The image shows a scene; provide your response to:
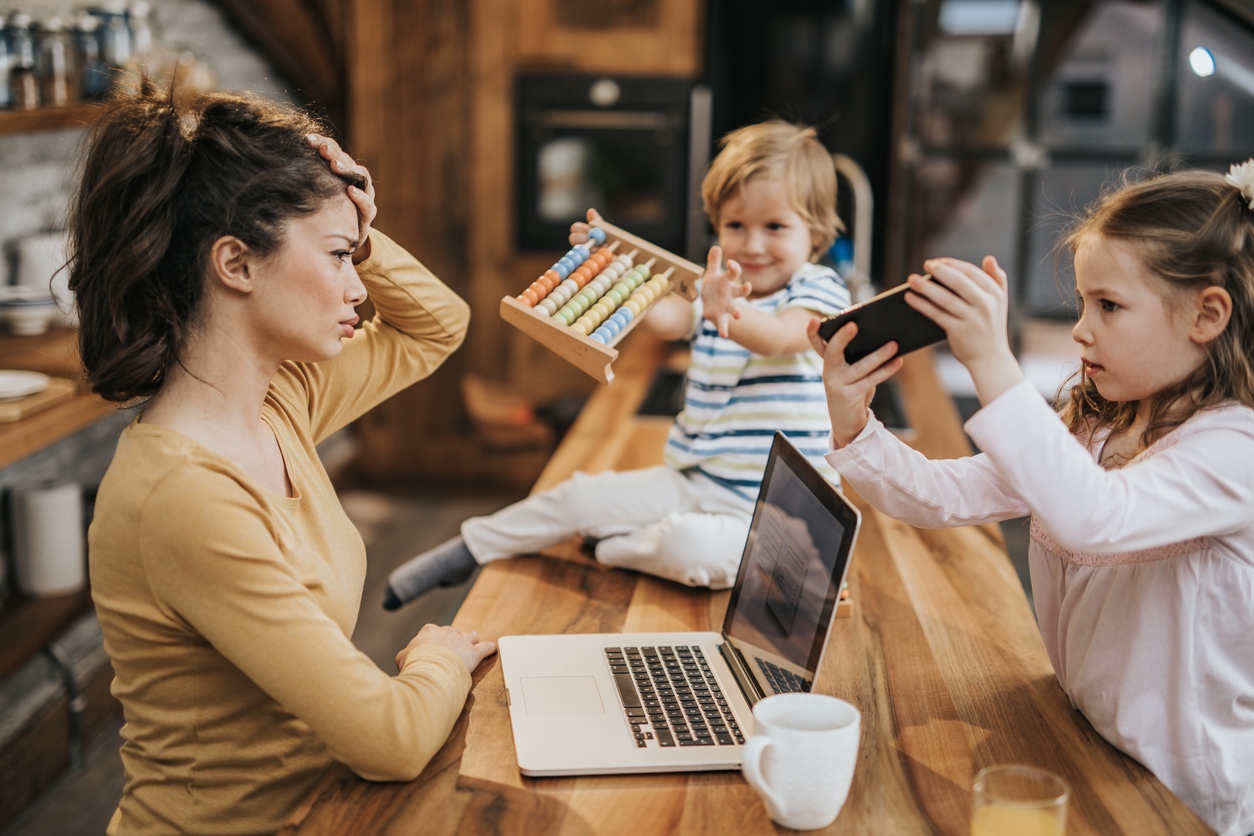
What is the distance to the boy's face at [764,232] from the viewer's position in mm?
1830

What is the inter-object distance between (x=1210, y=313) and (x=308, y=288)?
955mm

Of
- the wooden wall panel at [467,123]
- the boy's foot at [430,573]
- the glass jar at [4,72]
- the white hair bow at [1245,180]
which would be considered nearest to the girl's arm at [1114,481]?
the white hair bow at [1245,180]

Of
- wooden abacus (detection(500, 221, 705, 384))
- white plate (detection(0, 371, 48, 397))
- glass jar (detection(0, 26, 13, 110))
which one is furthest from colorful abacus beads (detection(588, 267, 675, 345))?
glass jar (detection(0, 26, 13, 110))

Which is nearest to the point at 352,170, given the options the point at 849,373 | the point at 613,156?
the point at 849,373

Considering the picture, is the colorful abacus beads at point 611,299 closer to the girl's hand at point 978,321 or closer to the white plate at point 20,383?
the girl's hand at point 978,321

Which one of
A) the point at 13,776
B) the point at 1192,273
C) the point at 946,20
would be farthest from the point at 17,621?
the point at 946,20

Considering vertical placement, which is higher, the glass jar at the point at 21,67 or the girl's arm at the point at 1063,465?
the glass jar at the point at 21,67

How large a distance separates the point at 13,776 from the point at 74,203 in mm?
1677

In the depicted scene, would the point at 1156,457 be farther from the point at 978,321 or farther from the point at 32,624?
the point at 32,624

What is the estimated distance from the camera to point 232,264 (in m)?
1.13

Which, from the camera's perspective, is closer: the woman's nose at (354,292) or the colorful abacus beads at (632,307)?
the woman's nose at (354,292)

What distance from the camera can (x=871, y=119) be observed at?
426 cm

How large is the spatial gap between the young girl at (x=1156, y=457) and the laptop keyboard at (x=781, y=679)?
285mm

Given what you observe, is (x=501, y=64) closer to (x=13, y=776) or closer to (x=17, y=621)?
(x=17, y=621)
